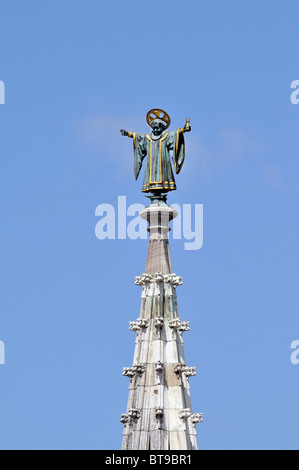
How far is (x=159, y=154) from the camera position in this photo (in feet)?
550

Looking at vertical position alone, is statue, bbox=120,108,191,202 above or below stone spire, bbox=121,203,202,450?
above

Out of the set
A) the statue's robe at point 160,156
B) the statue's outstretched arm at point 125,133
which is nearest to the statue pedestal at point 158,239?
the statue's robe at point 160,156

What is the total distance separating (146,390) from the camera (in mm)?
164250

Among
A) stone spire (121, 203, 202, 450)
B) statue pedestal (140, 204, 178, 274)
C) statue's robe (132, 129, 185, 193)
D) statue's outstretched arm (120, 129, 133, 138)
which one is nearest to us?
stone spire (121, 203, 202, 450)

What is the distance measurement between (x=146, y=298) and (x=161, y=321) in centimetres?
155

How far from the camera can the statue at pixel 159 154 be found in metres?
167

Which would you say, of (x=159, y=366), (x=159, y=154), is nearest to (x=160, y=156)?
(x=159, y=154)

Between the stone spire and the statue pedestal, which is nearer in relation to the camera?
the stone spire

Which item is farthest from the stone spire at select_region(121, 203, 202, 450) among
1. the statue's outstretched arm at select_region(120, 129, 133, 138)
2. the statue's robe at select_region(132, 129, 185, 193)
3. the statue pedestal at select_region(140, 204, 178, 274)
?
the statue's outstretched arm at select_region(120, 129, 133, 138)

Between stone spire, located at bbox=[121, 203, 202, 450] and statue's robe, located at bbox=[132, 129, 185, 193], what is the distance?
3.60 ft

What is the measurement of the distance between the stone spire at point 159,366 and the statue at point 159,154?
3.16 ft

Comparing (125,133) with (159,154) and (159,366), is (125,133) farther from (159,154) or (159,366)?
(159,366)

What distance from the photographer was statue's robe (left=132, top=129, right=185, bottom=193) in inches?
6585

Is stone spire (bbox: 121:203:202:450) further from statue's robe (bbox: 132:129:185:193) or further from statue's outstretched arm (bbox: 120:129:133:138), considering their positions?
statue's outstretched arm (bbox: 120:129:133:138)
